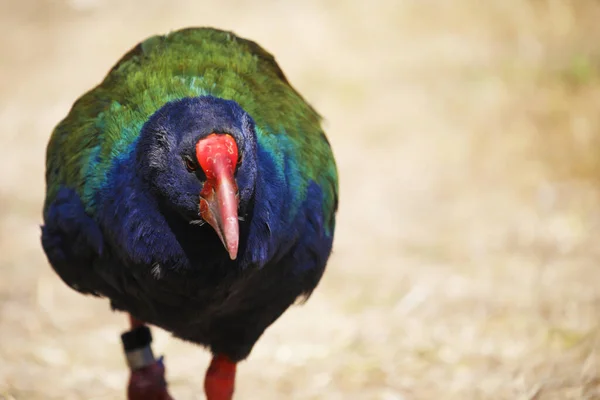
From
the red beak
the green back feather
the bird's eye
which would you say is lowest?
the red beak

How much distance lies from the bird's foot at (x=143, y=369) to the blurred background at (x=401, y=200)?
1.71 feet

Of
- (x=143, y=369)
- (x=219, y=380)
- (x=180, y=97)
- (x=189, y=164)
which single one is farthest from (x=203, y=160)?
(x=143, y=369)

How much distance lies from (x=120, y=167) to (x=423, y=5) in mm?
6505

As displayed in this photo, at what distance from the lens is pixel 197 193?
2801 millimetres

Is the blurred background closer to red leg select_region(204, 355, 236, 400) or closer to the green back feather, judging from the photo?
red leg select_region(204, 355, 236, 400)

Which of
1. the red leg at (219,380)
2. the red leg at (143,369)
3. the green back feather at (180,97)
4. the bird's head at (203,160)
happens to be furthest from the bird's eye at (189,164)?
the red leg at (143,369)

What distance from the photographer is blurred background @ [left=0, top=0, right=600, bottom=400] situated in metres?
4.80

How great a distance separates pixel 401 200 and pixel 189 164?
14.3ft

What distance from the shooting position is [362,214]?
688cm

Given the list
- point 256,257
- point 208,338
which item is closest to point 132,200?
point 256,257

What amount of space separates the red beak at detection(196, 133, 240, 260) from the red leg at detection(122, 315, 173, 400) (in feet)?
4.67

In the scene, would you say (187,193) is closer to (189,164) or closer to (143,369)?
(189,164)

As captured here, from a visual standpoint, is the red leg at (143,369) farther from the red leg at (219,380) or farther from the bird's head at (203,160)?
the bird's head at (203,160)

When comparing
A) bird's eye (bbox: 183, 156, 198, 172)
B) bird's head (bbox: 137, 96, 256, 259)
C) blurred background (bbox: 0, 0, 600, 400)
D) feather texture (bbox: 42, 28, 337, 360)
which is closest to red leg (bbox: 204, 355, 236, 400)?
feather texture (bbox: 42, 28, 337, 360)
